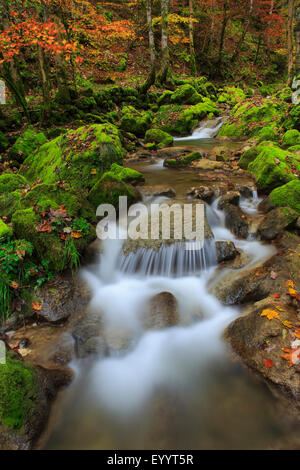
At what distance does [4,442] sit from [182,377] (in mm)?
2053

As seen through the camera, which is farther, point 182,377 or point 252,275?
point 252,275

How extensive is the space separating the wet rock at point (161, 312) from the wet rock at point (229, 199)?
2895 mm

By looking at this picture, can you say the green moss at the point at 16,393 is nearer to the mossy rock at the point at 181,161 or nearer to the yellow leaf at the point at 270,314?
the yellow leaf at the point at 270,314

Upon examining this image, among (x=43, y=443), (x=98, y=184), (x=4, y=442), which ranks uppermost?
(x=98, y=184)

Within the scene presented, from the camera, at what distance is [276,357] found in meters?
3.03

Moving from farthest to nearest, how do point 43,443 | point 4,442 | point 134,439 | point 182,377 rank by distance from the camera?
point 182,377, point 134,439, point 43,443, point 4,442

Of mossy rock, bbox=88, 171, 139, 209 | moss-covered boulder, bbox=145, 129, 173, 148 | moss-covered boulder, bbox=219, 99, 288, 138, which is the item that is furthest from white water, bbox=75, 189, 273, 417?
moss-covered boulder, bbox=219, 99, 288, 138

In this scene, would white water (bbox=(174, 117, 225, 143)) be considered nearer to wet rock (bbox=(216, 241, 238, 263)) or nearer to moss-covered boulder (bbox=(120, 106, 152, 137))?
moss-covered boulder (bbox=(120, 106, 152, 137))

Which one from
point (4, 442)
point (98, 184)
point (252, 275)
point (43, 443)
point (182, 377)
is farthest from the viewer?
point (98, 184)

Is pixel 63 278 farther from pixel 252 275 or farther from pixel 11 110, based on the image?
Result: pixel 11 110

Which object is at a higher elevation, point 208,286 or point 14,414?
point 14,414

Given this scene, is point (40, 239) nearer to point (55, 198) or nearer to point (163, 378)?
point (55, 198)

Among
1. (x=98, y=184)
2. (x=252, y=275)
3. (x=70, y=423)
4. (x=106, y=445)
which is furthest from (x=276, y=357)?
(x=98, y=184)

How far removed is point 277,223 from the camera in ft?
16.8
